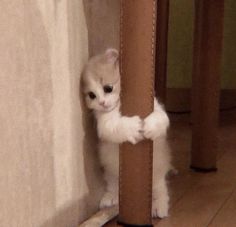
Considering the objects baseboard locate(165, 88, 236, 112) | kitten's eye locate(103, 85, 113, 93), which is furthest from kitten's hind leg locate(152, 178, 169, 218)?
baseboard locate(165, 88, 236, 112)

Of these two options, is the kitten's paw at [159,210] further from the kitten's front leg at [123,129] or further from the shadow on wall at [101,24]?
the shadow on wall at [101,24]

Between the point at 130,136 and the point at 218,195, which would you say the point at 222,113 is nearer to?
the point at 218,195

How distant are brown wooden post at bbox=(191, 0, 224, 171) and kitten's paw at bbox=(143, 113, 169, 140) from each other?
0.45 metres

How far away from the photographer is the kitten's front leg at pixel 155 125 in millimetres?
887

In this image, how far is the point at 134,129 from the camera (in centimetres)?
88

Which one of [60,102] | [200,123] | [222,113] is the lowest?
[222,113]

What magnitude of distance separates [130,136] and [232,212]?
33cm

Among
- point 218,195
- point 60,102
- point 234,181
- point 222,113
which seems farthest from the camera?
point 222,113

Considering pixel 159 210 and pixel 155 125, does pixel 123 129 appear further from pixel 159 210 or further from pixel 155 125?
pixel 159 210

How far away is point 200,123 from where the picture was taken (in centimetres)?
137

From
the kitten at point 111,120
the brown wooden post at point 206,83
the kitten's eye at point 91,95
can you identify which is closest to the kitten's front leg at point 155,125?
the kitten at point 111,120

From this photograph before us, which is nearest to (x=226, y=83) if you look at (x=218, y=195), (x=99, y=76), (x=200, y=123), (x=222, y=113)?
(x=222, y=113)

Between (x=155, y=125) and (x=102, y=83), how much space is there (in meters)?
0.13

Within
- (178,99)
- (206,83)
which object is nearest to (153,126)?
(206,83)
